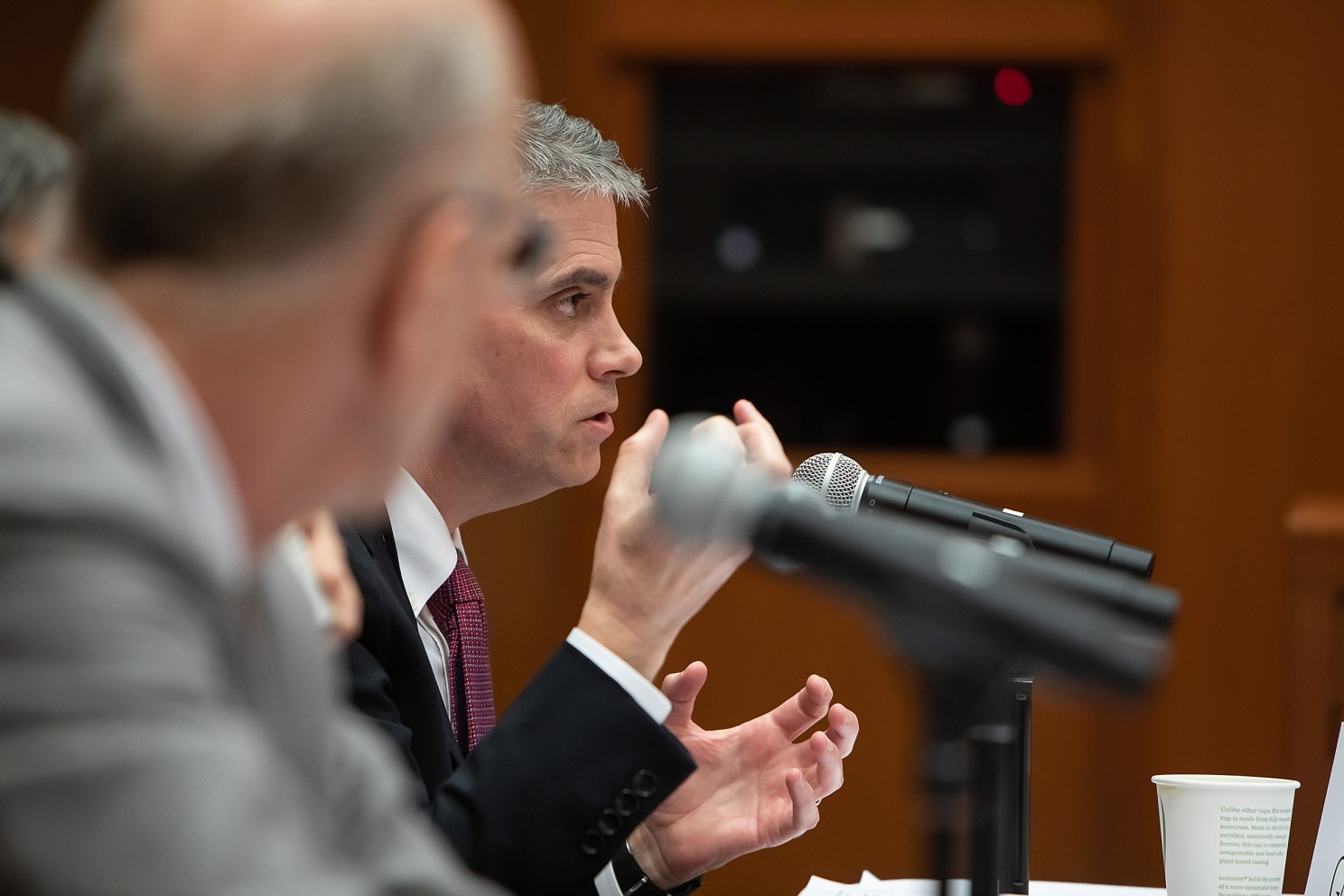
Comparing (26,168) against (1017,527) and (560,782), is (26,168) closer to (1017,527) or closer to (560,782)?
(560,782)

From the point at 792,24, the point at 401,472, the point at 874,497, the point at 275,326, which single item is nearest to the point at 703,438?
the point at 275,326

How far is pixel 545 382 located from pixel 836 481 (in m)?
0.48

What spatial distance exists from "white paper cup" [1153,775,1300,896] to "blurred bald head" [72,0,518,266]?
1.04 metres

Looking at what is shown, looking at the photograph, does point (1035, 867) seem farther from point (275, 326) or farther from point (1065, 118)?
point (275, 326)

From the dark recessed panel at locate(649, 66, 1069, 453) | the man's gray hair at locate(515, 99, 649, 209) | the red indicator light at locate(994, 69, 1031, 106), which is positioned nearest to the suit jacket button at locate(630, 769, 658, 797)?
the man's gray hair at locate(515, 99, 649, 209)

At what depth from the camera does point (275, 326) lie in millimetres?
623

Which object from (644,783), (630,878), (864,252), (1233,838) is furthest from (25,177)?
(864,252)

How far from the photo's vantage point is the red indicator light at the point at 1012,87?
3.58m

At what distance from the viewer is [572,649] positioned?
1.14 meters

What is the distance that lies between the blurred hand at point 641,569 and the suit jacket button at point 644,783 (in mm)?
76

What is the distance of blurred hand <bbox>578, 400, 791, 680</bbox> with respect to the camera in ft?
3.65

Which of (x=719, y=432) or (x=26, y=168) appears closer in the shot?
(x=719, y=432)

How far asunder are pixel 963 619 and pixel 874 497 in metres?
0.60

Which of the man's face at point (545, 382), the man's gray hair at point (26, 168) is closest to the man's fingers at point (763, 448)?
the man's gray hair at point (26, 168)
